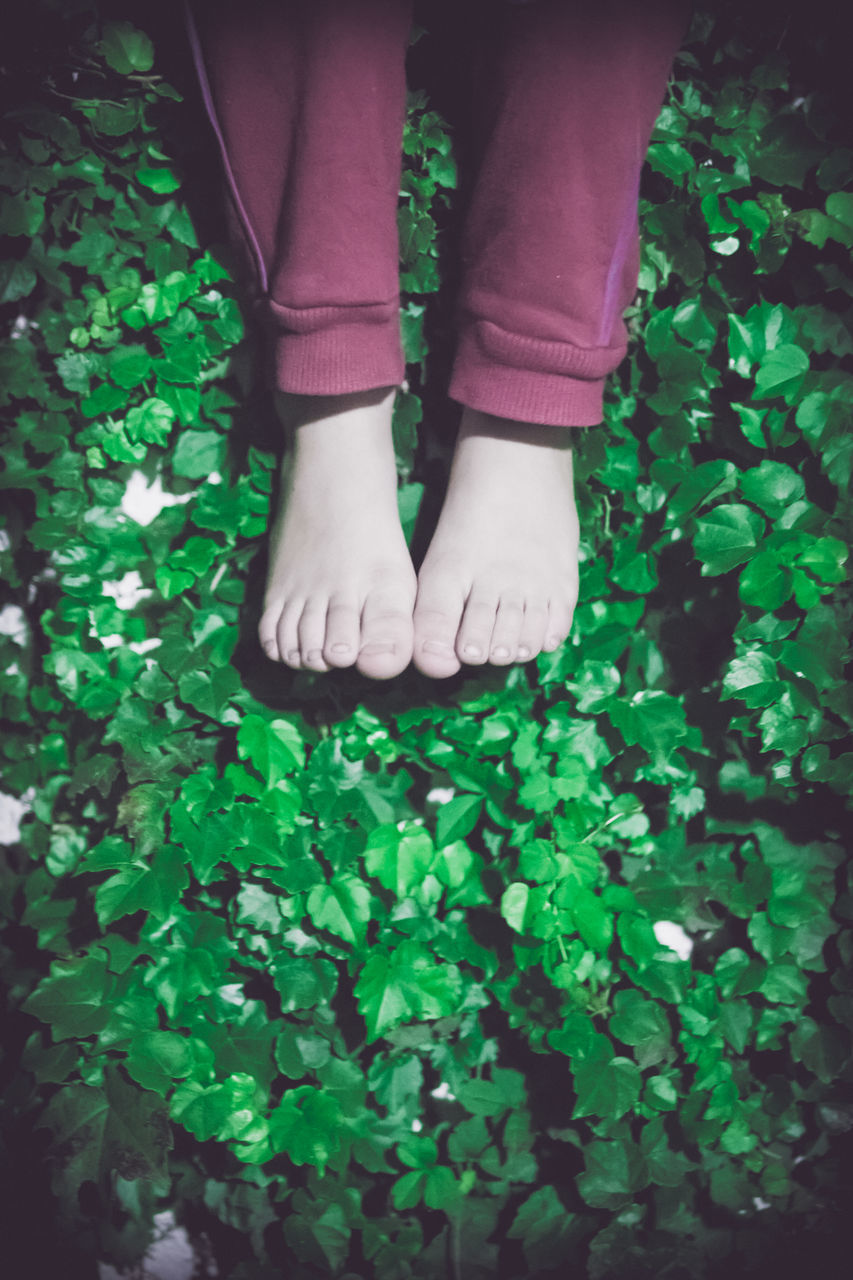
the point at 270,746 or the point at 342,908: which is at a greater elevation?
the point at 270,746

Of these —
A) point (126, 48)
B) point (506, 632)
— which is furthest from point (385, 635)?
point (126, 48)

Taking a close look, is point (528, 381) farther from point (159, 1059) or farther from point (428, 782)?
point (159, 1059)

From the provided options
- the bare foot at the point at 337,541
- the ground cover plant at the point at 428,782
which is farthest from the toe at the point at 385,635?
the ground cover plant at the point at 428,782

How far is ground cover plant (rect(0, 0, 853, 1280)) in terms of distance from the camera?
0.98m

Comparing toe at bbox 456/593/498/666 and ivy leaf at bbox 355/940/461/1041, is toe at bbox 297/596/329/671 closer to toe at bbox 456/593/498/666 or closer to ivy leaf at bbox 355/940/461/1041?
toe at bbox 456/593/498/666

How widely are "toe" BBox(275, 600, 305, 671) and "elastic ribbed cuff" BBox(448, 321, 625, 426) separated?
365 mm

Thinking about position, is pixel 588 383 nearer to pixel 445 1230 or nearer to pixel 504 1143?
pixel 504 1143

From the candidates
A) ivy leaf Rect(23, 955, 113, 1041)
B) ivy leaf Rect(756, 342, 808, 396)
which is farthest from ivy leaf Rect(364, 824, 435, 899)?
ivy leaf Rect(756, 342, 808, 396)

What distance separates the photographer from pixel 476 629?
1.00 m

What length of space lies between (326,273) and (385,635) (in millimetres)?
456

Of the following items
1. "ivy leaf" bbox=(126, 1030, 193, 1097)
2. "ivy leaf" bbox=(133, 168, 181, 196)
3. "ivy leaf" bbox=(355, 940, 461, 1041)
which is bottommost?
"ivy leaf" bbox=(126, 1030, 193, 1097)

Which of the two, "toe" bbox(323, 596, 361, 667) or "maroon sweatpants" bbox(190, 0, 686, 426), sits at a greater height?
"maroon sweatpants" bbox(190, 0, 686, 426)

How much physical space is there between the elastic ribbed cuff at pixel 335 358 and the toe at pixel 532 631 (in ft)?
1.19

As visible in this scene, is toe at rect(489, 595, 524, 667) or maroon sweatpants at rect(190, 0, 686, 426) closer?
maroon sweatpants at rect(190, 0, 686, 426)
